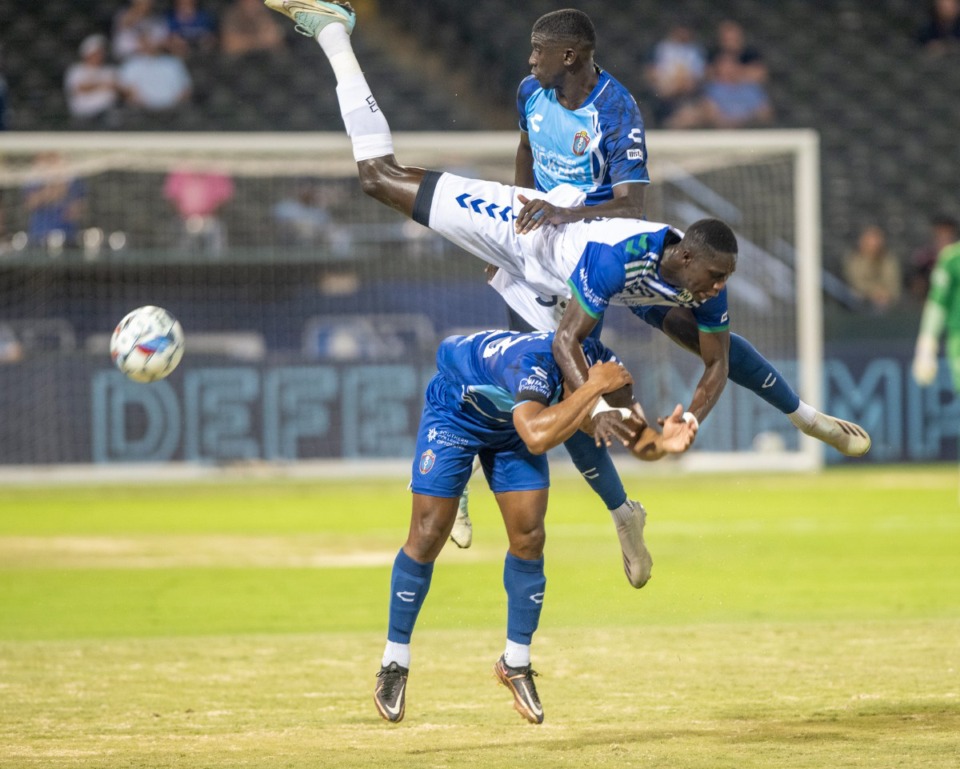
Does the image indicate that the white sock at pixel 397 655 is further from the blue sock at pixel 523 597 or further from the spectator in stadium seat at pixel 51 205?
the spectator in stadium seat at pixel 51 205

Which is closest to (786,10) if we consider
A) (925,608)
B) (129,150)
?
(129,150)

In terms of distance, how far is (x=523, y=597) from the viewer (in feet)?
23.5

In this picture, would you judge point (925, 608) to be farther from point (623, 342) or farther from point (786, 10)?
point (786, 10)

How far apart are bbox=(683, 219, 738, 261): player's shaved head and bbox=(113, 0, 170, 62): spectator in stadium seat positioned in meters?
17.1

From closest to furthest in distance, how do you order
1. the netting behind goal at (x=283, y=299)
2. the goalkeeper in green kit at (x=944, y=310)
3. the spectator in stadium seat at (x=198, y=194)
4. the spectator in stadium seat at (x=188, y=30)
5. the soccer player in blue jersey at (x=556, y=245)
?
the soccer player in blue jersey at (x=556, y=245)
the goalkeeper in green kit at (x=944, y=310)
the netting behind goal at (x=283, y=299)
the spectator in stadium seat at (x=198, y=194)
the spectator in stadium seat at (x=188, y=30)

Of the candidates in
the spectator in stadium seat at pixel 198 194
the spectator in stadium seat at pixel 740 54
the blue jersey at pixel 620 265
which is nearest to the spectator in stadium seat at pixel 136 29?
the spectator in stadium seat at pixel 198 194

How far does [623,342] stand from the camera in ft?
64.4

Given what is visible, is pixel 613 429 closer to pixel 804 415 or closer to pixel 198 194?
pixel 804 415

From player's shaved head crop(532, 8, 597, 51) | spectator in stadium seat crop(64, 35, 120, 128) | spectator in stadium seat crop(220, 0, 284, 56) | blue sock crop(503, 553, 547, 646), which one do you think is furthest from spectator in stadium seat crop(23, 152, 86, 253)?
blue sock crop(503, 553, 547, 646)

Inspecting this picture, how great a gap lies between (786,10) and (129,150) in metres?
12.3

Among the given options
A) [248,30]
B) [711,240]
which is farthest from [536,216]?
[248,30]

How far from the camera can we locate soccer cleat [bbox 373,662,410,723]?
683 centimetres

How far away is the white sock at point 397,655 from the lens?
275 inches

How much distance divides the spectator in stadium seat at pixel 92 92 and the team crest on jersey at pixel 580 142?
15.5m
